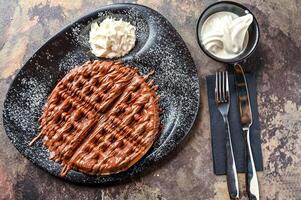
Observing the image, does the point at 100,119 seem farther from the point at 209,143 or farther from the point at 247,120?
the point at 247,120

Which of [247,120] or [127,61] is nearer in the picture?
[247,120]

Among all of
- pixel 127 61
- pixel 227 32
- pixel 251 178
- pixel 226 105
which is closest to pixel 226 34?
pixel 227 32

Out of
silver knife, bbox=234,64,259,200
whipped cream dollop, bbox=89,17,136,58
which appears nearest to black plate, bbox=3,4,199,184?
whipped cream dollop, bbox=89,17,136,58

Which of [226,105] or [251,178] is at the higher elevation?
[226,105]

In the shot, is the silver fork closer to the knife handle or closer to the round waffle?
the knife handle

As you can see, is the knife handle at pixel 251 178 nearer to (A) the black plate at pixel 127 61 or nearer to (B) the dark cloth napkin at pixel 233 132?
(B) the dark cloth napkin at pixel 233 132

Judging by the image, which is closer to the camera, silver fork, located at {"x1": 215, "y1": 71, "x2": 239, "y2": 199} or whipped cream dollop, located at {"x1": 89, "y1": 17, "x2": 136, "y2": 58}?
silver fork, located at {"x1": 215, "y1": 71, "x2": 239, "y2": 199}

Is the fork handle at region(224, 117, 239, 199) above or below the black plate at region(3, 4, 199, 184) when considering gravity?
below
